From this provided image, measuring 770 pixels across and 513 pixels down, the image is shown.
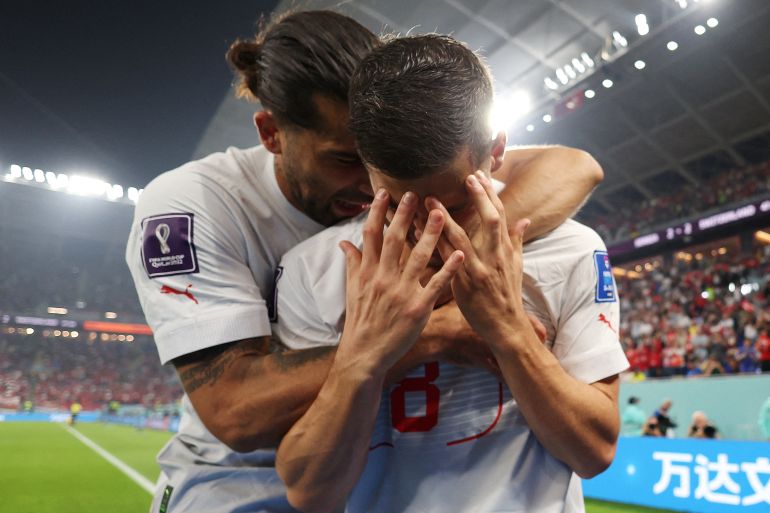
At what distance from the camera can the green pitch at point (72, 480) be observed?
24.1ft

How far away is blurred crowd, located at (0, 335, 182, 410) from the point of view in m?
34.2

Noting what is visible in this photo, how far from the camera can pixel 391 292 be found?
123cm

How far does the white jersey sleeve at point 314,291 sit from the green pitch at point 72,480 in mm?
6011

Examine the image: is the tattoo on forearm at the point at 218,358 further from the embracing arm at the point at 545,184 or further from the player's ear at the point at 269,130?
the player's ear at the point at 269,130

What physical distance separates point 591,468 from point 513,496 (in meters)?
0.18

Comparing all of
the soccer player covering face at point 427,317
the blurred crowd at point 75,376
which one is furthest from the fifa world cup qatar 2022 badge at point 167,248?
the blurred crowd at point 75,376

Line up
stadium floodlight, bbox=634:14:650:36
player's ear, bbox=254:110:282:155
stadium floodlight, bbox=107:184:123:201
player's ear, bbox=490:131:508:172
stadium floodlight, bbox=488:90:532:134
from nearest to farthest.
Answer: player's ear, bbox=490:131:508:172, player's ear, bbox=254:110:282:155, stadium floodlight, bbox=634:14:650:36, stadium floodlight, bbox=488:90:532:134, stadium floodlight, bbox=107:184:123:201

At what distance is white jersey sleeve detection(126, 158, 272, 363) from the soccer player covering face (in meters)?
0.23

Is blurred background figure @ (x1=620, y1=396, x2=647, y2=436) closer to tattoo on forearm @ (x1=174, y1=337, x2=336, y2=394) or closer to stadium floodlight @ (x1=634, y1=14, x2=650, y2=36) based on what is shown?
tattoo on forearm @ (x1=174, y1=337, x2=336, y2=394)

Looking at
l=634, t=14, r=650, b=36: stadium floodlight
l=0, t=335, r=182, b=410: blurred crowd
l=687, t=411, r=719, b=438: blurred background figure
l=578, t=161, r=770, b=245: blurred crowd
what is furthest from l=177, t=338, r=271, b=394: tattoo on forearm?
l=0, t=335, r=182, b=410: blurred crowd

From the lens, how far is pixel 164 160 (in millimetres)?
20578

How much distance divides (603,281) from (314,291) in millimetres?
686


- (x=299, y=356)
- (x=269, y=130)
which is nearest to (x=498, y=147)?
(x=299, y=356)

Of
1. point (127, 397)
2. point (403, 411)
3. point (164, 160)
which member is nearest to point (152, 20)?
point (164, 160)
